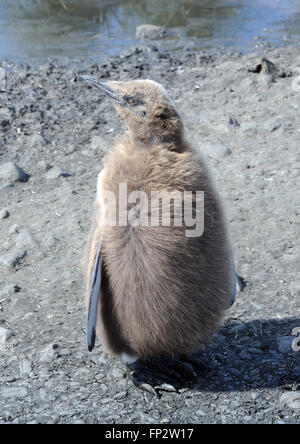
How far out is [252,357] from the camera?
295 cm

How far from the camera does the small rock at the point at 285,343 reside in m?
2.97

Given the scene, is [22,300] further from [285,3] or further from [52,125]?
[285,3]

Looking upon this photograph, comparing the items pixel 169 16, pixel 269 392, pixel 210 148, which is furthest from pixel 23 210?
pixel 169 16

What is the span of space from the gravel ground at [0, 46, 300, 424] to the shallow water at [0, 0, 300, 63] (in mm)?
521

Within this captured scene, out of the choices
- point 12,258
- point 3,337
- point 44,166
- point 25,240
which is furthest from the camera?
point 44,166

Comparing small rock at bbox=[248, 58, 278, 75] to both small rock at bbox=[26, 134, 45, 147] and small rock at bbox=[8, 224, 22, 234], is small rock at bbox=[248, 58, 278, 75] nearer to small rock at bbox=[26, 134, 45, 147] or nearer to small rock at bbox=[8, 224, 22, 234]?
small rock at bbox=[26, 134, 45, 147]

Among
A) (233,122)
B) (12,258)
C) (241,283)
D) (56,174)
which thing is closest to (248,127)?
(233,122)

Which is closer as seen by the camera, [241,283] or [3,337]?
[3,337]

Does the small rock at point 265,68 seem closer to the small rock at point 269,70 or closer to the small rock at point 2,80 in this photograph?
the small rock at point 269,70

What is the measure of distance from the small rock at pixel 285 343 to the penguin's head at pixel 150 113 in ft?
3.36

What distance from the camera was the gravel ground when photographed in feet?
8.86

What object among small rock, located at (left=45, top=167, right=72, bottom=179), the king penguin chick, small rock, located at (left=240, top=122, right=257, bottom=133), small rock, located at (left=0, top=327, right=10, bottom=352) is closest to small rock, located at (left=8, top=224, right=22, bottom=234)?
small rock, located at (left=45, top=167, right=72, bottom=179)

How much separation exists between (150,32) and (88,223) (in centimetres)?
383

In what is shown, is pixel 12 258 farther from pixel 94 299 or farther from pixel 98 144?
A: pixel 98 144
